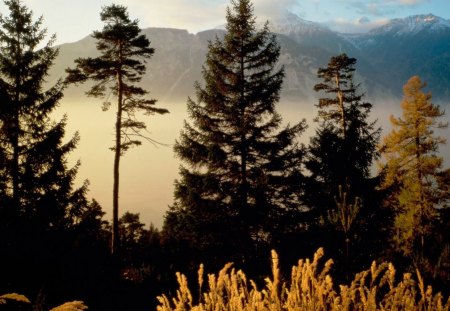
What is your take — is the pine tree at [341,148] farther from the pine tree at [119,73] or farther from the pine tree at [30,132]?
the pine tree at [30,132]

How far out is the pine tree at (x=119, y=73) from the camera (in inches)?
703

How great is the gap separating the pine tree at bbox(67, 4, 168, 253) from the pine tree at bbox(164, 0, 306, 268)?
2797 mm

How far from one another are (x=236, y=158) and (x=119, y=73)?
7.43 metres

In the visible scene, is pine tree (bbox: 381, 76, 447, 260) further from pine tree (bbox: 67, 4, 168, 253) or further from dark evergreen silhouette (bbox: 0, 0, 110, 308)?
dark evergreen silhouette (bbox: 0, 0, 110, 308)

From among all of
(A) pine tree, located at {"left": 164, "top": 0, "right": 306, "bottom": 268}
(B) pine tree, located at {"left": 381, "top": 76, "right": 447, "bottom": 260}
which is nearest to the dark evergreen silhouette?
(A) pine tree, located at {"left": 164, "top": 0, "right": 306, "bottom": 268}

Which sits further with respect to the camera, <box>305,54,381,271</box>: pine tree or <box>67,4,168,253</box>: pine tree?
<box>305,54,381,271</box>: pine tree

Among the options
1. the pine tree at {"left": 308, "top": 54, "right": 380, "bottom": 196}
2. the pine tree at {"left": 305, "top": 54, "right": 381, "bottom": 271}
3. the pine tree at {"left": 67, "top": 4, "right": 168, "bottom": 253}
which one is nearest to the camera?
the pine tree at {"left": 67, "top": 4, "right": 168, "bottom": 253}

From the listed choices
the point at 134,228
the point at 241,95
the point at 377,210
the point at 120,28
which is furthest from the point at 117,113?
the point at 134,228

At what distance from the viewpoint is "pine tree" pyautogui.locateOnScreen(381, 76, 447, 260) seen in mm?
26089

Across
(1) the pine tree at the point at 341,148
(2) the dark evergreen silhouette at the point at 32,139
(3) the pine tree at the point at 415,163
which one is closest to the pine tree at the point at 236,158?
(1) the pine tree at the point at 341,148

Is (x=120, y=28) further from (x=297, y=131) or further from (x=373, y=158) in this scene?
(x=373, y=158)

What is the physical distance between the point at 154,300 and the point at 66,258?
249 centimetres

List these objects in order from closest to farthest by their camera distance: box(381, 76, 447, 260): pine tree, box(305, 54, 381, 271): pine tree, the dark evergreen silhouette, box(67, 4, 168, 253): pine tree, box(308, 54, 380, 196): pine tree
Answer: the dark evergreen silhouette → box(67, 4, 168, 253): pine tree → box(305, 54, 381, 271): pine tree → box(308, 54, 380, 196): pine tree → box(381, 76, 447, 260): pine tree

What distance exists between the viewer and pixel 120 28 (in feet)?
58.8
